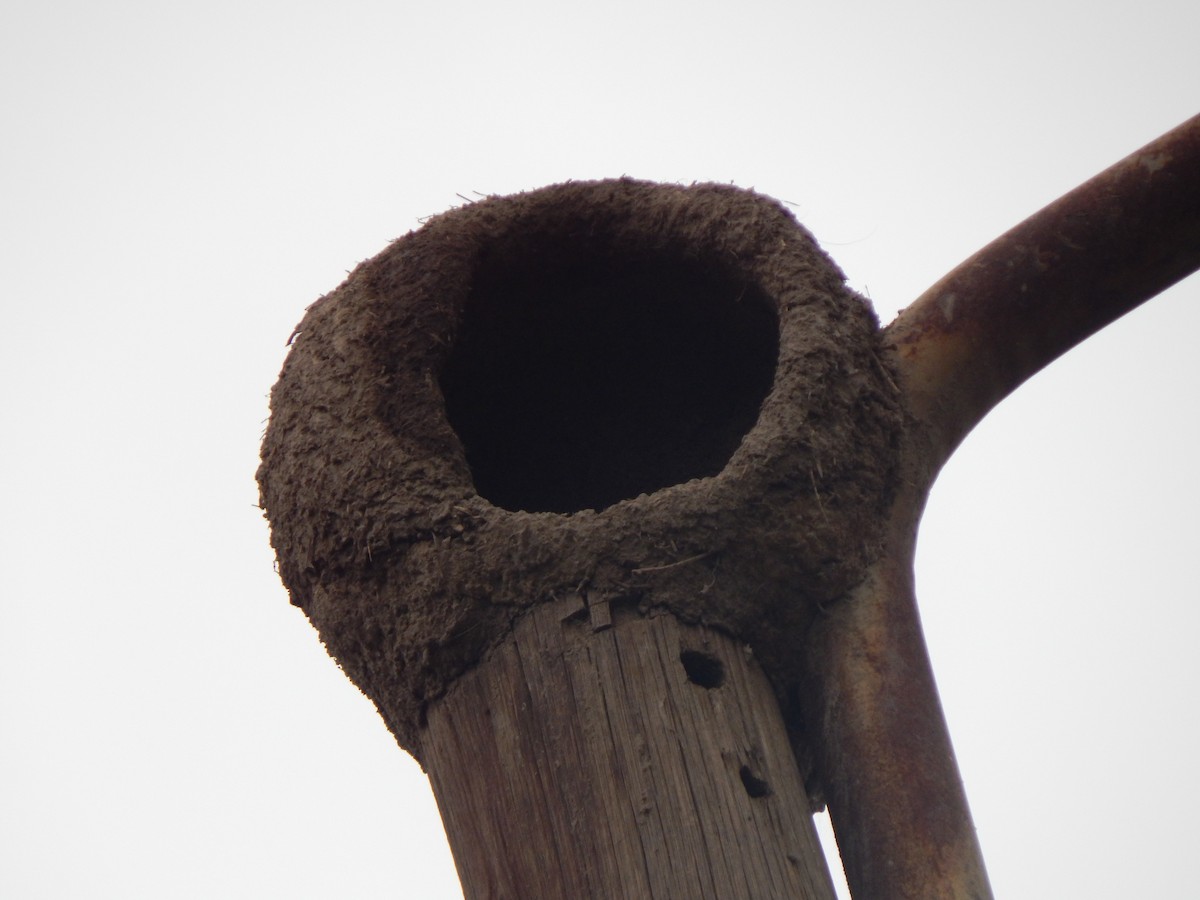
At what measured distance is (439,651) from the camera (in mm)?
3859

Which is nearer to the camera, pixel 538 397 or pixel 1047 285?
pixel 1047 285

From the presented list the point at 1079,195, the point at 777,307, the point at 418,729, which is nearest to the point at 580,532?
the point at 418,729

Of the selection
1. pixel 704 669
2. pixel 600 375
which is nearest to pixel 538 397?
pixel 600 375

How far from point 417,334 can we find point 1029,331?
192 centimetres

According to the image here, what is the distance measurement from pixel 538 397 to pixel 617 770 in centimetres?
213

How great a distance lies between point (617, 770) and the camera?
140 inches

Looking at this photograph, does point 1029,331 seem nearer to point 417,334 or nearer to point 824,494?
point 824,494

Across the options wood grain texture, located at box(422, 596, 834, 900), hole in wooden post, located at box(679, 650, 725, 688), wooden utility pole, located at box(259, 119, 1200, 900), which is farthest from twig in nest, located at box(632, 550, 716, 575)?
hole in wooden post, located at box(679, 650, 725, 688)

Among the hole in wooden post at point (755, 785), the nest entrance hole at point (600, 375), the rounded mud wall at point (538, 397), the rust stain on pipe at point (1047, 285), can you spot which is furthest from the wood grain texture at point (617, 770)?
the nest entrance hole at point (600, 375)

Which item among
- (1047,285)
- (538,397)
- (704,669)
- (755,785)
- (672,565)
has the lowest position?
(755,785)

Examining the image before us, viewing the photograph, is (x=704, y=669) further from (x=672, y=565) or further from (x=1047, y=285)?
(x=1047, y=285)

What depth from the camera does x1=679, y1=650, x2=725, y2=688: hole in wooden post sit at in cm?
382

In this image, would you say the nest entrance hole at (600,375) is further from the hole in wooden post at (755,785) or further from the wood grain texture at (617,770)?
the hole in wooden post at (755,785)

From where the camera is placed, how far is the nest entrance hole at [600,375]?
16.2 ft
